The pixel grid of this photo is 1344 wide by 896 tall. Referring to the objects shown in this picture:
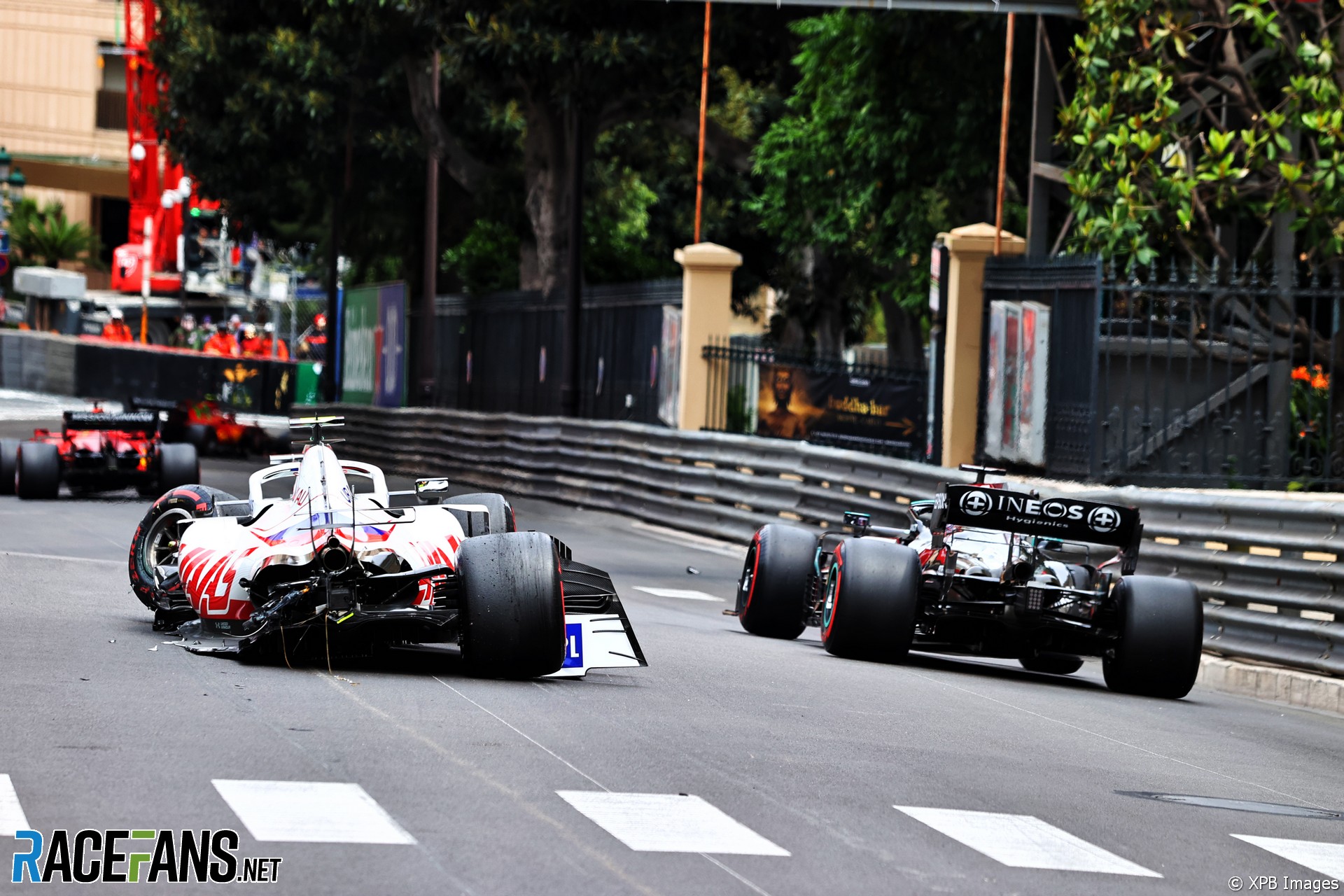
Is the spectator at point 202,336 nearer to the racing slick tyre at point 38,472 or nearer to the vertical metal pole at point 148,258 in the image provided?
the vertical metal pole at point 148,258

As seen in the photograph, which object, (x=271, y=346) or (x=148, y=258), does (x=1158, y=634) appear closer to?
(x=148, y=258)

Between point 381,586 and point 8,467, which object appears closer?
point 381,586

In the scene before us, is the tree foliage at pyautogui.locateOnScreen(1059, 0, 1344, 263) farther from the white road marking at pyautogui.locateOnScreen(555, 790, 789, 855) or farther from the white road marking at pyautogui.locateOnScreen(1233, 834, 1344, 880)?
the white road marking at pyautogui.locateOnScreen(555, 790, 789, 855)

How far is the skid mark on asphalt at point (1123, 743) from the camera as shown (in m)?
9.12

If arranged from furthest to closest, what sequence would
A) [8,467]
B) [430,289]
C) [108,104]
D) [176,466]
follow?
[108,104]
[430,289]
[8,467]
[176,466]

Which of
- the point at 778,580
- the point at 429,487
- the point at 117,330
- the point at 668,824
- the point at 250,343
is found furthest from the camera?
the point at 117,330

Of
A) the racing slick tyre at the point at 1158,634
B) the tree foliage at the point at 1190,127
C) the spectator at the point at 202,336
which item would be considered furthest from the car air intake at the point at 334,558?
the spectator at the point at 202,336

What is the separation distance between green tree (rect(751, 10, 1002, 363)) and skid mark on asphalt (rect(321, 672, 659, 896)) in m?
16.1

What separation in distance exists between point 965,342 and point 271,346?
45837 millimetres

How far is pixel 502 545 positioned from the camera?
9961 millimetres

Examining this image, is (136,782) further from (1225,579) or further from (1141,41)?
(1141,41)

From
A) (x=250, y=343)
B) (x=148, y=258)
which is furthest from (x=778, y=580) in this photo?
(x=148, y=258)

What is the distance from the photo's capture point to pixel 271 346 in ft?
208

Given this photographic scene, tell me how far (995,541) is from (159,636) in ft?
15.8
